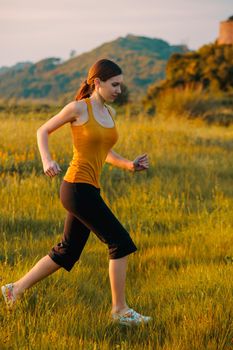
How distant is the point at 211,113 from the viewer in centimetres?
2078

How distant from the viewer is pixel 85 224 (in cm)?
351

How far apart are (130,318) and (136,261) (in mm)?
1312

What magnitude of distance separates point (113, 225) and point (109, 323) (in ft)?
1.73

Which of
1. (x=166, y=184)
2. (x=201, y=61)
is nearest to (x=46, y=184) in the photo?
(x=166, y=184)

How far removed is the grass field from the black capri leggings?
28cm

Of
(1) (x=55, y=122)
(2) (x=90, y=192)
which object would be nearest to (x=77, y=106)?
(1) (x=55, y=122)

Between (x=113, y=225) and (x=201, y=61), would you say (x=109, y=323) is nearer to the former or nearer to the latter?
(x=113, y=225)

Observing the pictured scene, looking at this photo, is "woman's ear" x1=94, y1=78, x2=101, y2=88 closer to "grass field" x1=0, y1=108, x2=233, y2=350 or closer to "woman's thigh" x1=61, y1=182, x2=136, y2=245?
"woman's thigh" x1=61, y1=182, x2=136, y2=245

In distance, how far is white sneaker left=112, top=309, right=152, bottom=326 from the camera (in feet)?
11.4

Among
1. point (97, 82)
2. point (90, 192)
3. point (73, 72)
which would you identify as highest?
point (73, 72)

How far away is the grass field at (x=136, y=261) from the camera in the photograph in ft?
10.6

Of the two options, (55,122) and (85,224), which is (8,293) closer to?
(85,224)

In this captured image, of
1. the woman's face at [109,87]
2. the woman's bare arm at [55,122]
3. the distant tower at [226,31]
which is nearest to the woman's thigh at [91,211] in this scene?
the woman's bare arm at [55,122]

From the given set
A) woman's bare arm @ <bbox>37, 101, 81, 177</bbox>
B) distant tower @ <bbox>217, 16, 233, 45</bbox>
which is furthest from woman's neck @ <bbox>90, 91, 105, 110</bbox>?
distant tower @ <bbox>217, 16, 233, 45</bbox>
